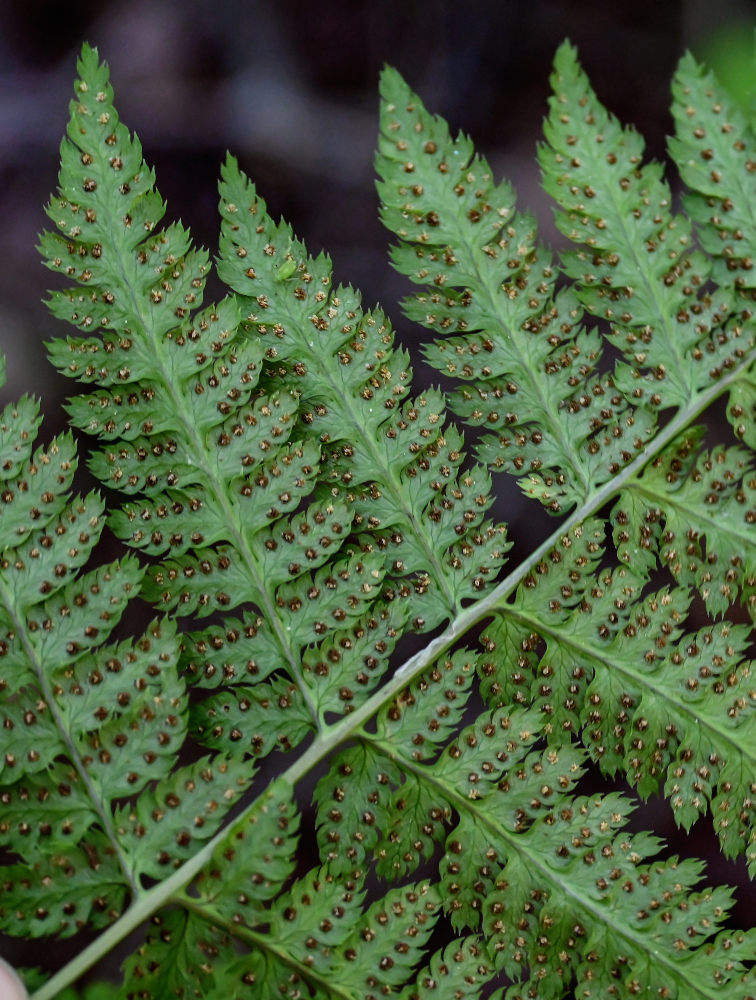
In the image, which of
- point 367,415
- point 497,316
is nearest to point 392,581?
point 367,415

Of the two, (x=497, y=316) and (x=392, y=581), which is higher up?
(x=497, y=316)

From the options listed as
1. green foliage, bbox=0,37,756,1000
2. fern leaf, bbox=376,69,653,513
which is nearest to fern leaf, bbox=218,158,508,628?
green foliage, bbox=0,37,756,1000

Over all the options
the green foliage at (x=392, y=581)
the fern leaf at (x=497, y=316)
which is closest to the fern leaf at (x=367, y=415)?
the green foliage at (x=392, y=581)

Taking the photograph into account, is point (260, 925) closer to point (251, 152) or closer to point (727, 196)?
point (727, 196)

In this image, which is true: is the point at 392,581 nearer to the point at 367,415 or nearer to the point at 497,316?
the point at 367,415

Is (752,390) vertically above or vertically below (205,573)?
above

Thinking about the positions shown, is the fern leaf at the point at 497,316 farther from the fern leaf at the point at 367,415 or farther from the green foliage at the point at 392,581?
the fern leaf at the point at 367,415

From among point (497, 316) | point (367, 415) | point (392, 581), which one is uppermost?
point (497, 316)

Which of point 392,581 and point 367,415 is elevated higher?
point 367,415

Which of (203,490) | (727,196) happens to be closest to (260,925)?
(203,490)

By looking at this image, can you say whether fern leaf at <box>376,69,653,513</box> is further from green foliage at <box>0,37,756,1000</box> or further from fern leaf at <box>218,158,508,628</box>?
fern leaf at <box>218,158,508,628</box>
